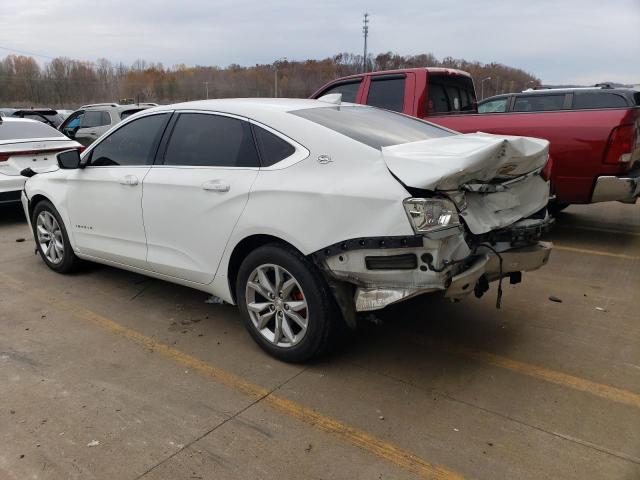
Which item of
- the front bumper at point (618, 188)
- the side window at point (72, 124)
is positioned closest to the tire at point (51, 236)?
the front bumper at point (618, 188)

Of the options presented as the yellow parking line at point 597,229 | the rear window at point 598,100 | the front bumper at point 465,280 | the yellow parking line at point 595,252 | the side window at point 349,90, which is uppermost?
the side window at point 349,90

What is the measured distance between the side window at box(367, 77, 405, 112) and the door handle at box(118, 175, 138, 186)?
372cm

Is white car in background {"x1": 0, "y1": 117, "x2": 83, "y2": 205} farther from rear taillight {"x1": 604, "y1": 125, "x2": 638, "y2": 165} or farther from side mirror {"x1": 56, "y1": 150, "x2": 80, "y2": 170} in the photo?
rear taillight {"x1": 604, "y1": 125, "x2": 638, "y2": 165}

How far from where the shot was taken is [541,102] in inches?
373

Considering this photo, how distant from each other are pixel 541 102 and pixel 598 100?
0.95 m

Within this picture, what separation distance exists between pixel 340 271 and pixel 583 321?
223 centimetres

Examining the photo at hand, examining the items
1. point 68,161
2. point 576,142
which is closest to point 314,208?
point 68,161

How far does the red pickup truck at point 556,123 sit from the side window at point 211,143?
3.66 metres

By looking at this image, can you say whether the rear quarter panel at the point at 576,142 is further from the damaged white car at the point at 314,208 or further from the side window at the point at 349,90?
the damaged white car at the point at 314,208

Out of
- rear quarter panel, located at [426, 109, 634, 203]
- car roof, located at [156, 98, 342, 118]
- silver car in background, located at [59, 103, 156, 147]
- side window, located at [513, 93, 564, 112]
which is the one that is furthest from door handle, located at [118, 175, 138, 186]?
silver car in background, located at [59, 103, 156, 147]

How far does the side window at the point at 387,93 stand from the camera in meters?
6.96

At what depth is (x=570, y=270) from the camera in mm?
5246

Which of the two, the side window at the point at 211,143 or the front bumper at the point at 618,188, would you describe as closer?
the side window at the point at 211,143

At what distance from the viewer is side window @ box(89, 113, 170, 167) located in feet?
13.6
